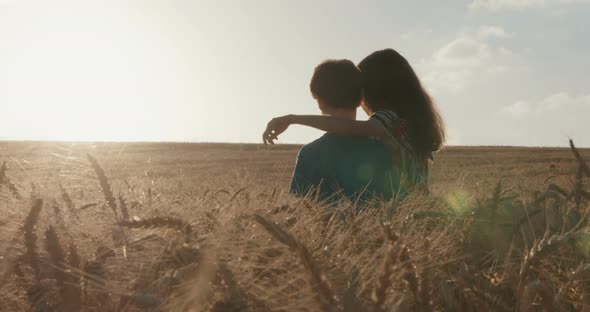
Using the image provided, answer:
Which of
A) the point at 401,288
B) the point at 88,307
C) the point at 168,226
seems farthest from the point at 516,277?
the point at 88,307

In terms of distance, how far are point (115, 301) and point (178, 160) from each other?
19557 mm

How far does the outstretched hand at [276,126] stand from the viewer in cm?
265

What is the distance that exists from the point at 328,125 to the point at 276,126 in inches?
11.6

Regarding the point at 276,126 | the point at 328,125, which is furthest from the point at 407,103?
the point at 276,126

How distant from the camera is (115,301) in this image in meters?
1.03

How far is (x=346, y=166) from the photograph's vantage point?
3.40 m

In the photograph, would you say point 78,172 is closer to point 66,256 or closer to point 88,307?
point 66,256

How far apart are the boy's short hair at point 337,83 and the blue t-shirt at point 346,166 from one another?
0.72 feet

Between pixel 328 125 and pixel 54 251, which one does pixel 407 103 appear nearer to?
pixel 328 125

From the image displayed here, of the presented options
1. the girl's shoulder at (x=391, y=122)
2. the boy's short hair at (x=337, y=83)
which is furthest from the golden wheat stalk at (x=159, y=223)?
the boy's short hair at (x=337, y=83)

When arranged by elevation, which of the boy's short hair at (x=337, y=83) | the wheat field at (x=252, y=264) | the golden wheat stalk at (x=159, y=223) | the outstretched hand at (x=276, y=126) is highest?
the boy's short hair at (x=337, y=83)

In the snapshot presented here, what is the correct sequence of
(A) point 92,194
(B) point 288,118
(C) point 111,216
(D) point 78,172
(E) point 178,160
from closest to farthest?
(C) point 111,216 → (D) point 78,172 → (A) point 92,194 → (B) point 288,118 → (E) point 178,160

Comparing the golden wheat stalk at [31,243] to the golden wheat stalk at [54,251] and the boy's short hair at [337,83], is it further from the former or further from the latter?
the boy's short hair at [337,83]

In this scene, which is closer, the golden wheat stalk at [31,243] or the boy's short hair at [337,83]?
the golden wheat stalk at [31,243]
